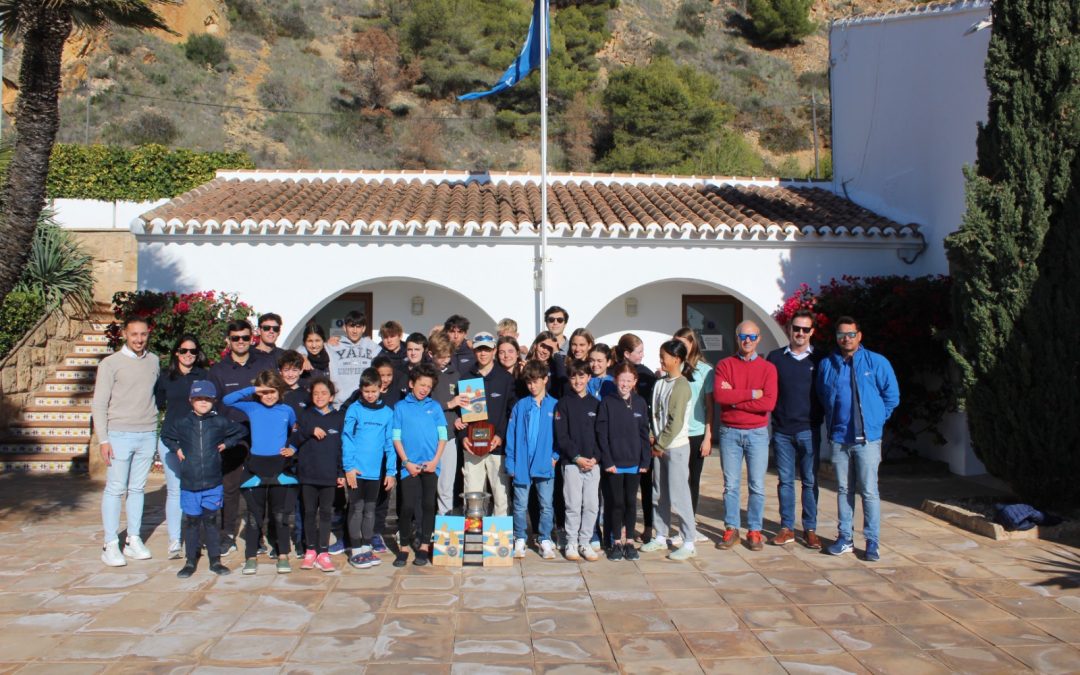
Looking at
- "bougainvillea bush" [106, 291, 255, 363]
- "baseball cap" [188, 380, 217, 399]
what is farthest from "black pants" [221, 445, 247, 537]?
"bougainvillea bush" [106, 291, 255, 363]

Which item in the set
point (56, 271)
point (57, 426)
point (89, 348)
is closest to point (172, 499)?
point (57, 426)

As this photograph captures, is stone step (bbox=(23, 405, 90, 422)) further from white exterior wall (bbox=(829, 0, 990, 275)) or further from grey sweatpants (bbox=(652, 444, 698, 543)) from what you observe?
white exterior wall (bbox=(829, 0, 990, 275))

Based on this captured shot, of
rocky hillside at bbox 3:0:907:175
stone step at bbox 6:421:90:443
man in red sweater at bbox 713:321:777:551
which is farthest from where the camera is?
rocky hillside at bbox 3:0:907:175

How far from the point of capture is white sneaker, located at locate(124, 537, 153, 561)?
261 inches

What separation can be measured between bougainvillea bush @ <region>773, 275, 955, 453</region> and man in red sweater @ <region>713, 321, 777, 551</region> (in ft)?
13.0

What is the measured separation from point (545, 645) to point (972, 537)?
4.37 m

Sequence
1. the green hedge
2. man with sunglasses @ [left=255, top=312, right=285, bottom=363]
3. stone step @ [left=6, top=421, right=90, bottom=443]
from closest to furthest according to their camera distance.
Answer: man with sunglasses @ [left=255, top=312, right=285, bottom=363] < stone step @ [left=6, top=421, right=90, bottom=443] < the green hedge

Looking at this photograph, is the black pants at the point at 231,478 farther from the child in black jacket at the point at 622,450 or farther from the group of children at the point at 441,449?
the child in black jacket at the point at 622,450

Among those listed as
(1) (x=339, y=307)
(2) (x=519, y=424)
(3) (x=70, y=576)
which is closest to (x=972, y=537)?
(2) (x=519, y=424)

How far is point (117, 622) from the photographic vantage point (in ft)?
17.1

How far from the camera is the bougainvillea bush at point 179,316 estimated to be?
9945mm

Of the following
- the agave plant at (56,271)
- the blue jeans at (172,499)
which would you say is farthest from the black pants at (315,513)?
the agave plant at (56,271)

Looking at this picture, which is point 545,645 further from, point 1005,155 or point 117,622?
point 1005,155

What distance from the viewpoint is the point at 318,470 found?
6.31 m
